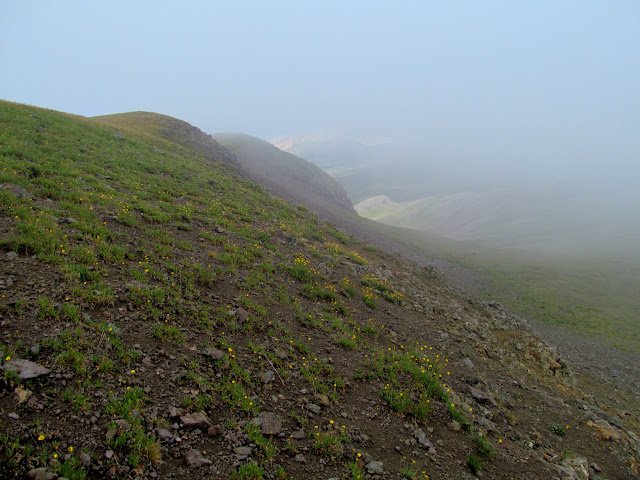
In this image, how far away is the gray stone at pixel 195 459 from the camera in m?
5.17

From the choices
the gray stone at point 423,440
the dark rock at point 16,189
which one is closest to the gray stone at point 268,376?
the gray stone at point 423,440

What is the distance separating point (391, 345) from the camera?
37.2 ft

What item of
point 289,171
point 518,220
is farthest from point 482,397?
point 518,220

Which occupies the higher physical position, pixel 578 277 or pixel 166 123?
pixel 166 123

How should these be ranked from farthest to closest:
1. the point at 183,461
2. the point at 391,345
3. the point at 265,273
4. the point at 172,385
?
the point at 265,273
the point at 391,345
the point at 172,385
the point at 183,461

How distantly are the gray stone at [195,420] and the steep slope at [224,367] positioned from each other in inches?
1.3

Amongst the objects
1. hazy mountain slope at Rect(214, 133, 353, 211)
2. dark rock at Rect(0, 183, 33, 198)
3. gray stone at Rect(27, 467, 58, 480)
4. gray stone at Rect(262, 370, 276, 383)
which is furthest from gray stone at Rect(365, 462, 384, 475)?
hazy mountain slope at Rect(214, 133, 353, 211)

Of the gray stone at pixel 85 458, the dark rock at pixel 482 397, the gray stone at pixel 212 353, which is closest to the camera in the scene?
the gray stone at pixel 85 458

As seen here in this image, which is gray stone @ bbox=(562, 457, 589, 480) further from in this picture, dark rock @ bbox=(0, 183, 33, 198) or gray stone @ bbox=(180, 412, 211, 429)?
dark rock @ bbox=(0, 183, 33, 198)

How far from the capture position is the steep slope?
5.25 m

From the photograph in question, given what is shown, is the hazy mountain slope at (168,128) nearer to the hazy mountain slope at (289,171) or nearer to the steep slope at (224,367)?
the hazy mountain slope at (289,171)

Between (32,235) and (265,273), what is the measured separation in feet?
24.0

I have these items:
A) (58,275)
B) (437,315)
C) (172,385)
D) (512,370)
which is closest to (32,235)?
(58,275)

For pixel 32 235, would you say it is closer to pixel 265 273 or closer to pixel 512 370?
pixel 265 273
